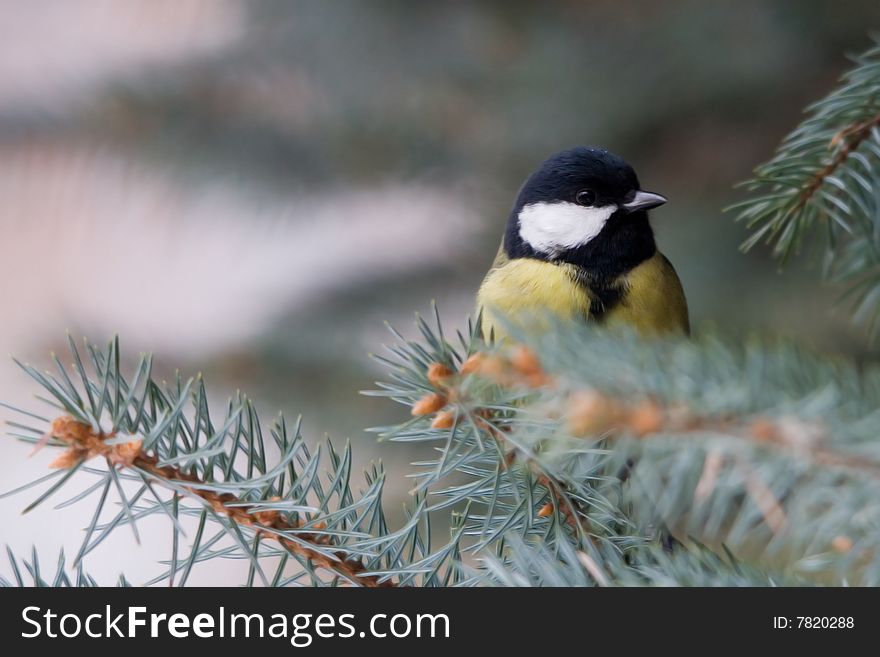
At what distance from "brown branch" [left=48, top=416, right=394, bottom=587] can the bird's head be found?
2.16 ft

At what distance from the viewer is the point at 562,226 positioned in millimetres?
1204

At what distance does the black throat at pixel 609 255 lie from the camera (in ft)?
3.68

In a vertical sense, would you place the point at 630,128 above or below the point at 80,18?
below

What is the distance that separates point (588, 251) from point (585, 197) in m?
0.09

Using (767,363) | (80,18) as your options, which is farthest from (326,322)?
(80,18)

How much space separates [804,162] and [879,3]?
723 millimetres

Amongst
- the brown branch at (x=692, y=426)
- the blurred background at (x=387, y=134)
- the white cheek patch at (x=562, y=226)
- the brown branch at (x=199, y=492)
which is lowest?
the brown branch at (x=692, y=426)

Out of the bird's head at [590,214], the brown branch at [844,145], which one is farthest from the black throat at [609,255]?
the brown branch at [844,145]

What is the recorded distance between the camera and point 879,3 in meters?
1.32

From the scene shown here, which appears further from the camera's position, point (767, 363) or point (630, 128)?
point (630, 128)

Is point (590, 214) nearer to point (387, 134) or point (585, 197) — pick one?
point (585, 197)

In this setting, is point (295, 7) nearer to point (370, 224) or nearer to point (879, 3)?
point (370, 224)

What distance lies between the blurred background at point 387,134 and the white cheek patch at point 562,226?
0.82 feet

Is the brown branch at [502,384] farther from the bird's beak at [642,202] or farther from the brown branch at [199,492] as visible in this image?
the bird's beak at [642,202]
